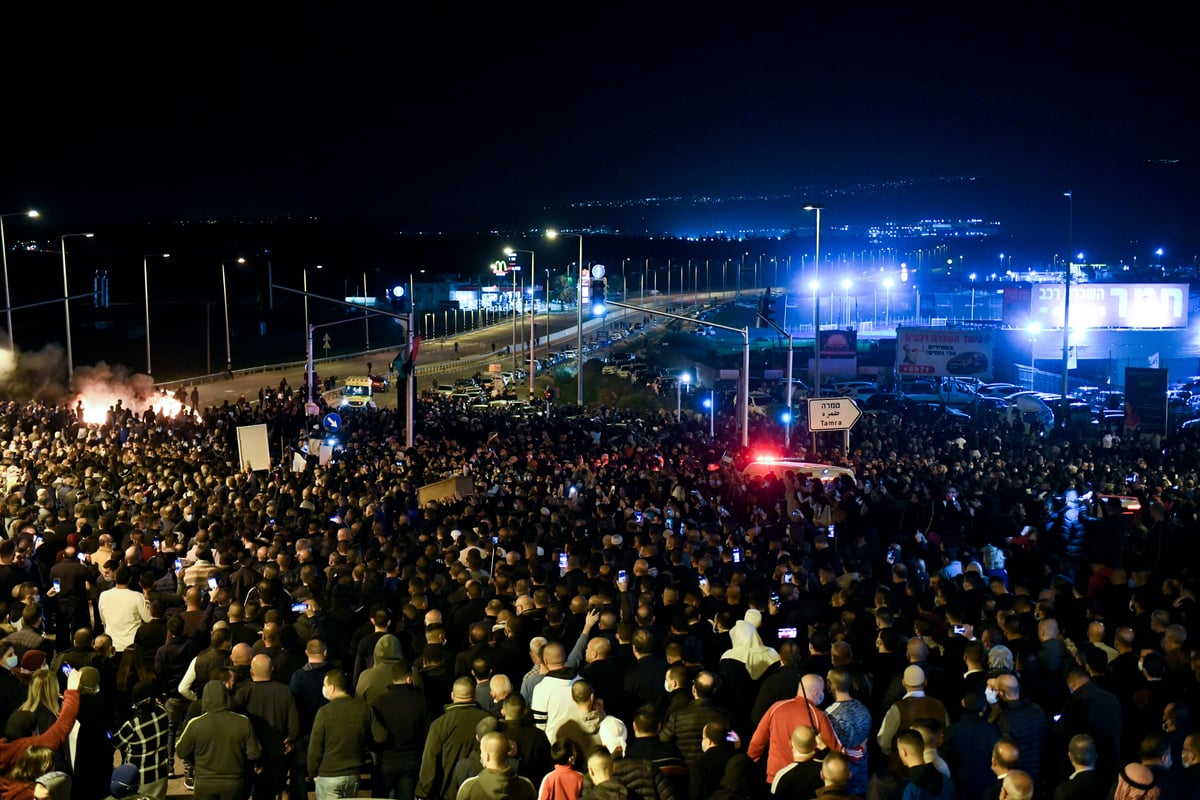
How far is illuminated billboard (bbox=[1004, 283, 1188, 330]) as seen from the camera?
53.4 metres

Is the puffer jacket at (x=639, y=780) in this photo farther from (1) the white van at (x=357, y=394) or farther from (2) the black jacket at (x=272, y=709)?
(1) the white van at (x=357, y=394)

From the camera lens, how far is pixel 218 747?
24.2ft

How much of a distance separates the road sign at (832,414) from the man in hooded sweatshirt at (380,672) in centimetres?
1428

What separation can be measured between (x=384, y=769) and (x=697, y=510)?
9921 millimetres

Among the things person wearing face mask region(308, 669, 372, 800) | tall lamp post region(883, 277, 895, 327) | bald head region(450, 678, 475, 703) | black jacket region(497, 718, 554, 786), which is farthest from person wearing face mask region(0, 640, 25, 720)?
tall lamp post region(883, 277, 895, 327)

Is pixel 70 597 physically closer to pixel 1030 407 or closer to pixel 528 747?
pixel 528 747

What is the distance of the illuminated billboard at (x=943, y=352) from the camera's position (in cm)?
4375

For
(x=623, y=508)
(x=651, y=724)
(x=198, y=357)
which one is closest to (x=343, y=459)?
(x=623, y=508)

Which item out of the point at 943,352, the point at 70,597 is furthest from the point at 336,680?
the point at 943,352

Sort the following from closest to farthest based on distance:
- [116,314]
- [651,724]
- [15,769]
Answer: [15,769] → [651,724] → [116,314]

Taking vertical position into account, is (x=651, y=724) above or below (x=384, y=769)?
above

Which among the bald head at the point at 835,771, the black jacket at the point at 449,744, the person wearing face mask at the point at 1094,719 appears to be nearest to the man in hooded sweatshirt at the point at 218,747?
the black jacket at the point at 449,744

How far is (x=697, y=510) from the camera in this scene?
56.5ft

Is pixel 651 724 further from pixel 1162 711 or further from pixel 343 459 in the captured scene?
pixel 343 459
